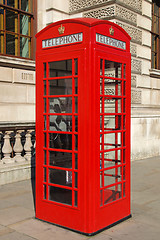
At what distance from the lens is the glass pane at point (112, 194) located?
4.13m

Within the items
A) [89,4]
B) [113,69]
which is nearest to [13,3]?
[89,4]

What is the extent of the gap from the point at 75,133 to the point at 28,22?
6.30m

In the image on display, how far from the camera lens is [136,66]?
9805 mm

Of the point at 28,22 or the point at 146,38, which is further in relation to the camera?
the point at 146,38

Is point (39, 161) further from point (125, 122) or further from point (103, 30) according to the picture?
point (103, 30)

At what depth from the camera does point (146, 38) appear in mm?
10281

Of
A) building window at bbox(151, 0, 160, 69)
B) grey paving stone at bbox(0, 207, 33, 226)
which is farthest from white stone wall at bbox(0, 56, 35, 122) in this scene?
building window at bbox(151, 0, 160, 69)

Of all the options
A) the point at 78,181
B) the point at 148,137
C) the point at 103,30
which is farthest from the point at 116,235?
the point at 148,137

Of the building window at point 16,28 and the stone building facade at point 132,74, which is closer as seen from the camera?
the stone building facade at point 132,74

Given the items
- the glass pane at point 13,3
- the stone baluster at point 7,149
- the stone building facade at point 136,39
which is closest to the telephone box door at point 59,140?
the stone baluster at point 7,149

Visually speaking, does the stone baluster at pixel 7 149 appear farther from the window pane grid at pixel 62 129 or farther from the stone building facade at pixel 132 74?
the window pane grid at pixel 62 129

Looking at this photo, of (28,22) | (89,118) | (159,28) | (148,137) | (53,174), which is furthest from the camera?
(159,28)

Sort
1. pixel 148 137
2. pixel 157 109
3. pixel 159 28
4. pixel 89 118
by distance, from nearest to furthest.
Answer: pixel 89 118 → pixel 148 137 → pixel 157 109 → pixel 159 28

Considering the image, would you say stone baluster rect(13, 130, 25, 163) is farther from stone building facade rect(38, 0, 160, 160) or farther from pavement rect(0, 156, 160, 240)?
stone building facade rect(38, 0, 160, 160)
